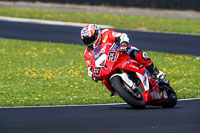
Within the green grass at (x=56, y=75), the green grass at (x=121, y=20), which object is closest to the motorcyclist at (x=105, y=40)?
the green grass at (x=56, y=75)

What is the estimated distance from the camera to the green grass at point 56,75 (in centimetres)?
1286

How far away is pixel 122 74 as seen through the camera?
994cm

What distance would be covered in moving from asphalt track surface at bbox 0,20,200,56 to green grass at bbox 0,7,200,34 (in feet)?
7.77

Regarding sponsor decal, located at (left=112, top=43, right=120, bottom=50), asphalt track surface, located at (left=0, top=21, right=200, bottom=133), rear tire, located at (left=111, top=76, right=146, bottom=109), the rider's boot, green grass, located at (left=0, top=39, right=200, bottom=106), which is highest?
sponsor decal, located at (left=112, top=43, right=120, bottom=50)

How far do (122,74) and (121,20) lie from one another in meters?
23.8

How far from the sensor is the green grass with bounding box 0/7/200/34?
30.3 metres

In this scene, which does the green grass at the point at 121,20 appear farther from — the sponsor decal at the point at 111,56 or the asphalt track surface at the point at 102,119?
the sponsor decal at the point at 111,56

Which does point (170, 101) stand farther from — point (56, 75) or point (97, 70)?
point (56, 75)

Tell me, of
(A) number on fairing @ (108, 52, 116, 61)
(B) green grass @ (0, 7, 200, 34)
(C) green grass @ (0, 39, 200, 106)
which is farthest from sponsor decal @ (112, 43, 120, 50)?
(B) green grass @ (0, 7, 200, 34)

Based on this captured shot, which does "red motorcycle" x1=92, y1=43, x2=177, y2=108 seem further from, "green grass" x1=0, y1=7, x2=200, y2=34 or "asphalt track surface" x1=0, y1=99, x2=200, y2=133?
"green grass" x1=0, y1=7, x2=200, y2=34

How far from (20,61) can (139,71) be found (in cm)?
892

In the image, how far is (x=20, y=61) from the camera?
1852 centimetres

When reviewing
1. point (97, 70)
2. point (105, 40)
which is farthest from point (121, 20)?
point (97, 70)

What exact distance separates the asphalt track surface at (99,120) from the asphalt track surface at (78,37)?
39.0 feet
